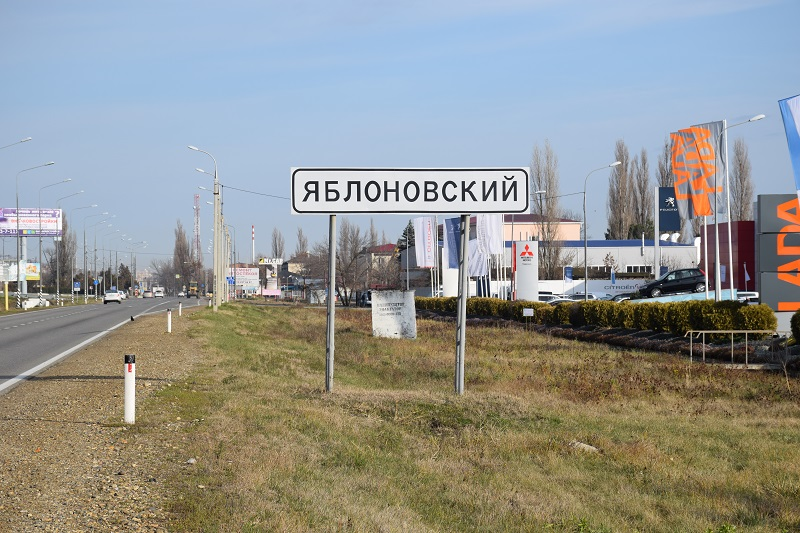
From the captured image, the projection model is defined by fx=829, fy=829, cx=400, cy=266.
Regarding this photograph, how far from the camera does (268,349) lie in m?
25.3

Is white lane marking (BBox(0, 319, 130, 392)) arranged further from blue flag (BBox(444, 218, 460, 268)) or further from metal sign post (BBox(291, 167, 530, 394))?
blue flag (BBox(444, 218, 460, 268))

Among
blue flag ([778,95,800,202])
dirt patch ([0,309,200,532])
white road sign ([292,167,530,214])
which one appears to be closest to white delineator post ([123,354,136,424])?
dirt patch ([0,309,200,532])

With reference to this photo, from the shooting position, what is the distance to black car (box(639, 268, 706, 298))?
4741cm

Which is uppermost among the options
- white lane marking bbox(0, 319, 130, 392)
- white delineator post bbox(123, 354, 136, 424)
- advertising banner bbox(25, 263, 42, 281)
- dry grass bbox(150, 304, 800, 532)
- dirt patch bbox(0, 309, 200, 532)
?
advertising banner bbox(25, 263, 42, 281)

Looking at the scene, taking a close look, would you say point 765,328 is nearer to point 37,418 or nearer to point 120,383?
point 120,383

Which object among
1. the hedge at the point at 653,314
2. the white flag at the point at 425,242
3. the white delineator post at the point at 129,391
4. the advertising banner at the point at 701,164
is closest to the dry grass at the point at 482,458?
the white delineator post at the point at 129,391

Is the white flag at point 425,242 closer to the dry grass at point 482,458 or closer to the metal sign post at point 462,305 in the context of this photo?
the dry grass at point 482,458

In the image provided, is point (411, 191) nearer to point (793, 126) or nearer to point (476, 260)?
point (793, 126)

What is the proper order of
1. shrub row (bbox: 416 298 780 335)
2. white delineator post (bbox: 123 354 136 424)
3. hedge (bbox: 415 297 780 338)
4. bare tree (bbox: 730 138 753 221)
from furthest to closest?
bare tree (bbox: 730 138 753 221) < shrub row (bbox: 416 298 780 335) < hedge (bbox: 415 297 780 338) < white delineator post (bbox: 123 354 136 424)

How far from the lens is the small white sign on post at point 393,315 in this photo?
36.3 metres

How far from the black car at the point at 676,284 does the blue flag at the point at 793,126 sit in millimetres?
26535

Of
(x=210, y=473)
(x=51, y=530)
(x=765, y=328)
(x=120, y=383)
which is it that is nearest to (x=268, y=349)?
(x=120, y=383)

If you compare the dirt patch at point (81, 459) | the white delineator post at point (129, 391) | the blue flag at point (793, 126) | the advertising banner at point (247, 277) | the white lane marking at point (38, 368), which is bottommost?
the white lane marking at point (38, 368)

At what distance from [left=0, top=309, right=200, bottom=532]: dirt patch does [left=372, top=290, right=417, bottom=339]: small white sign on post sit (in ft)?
72.6
